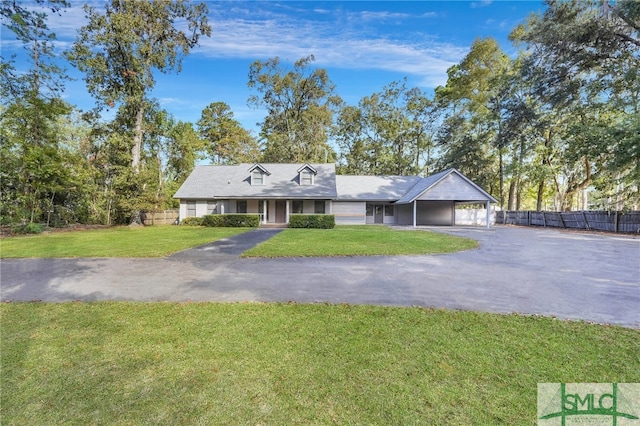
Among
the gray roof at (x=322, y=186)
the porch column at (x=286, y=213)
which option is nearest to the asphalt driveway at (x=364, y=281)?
the gray roof at (x=322, y=186)

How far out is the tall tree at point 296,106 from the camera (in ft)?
115

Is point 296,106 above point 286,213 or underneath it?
above

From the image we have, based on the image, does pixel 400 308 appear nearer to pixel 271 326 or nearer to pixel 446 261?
pixel 271 326

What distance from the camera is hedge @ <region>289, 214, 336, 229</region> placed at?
67.6 ft

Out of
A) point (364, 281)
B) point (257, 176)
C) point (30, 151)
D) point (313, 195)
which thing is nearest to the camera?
point (364, 281)

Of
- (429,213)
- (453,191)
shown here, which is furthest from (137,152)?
(429,213)

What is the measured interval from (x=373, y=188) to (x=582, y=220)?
15.9 meters

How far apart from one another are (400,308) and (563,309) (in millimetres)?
2554

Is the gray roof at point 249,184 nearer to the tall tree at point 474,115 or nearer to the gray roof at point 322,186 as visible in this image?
the gray roof at point 322,186

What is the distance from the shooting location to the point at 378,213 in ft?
90.8

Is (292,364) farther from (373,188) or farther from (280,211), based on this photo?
(373,188)

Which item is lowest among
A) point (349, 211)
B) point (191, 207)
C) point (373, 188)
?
point (349, 211)

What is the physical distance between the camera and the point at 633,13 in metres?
14.8

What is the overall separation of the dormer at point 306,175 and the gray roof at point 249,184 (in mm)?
391
